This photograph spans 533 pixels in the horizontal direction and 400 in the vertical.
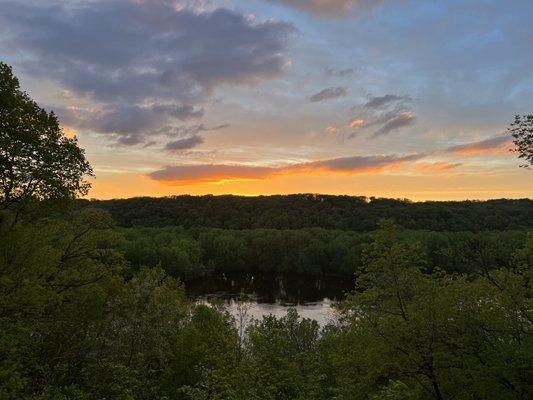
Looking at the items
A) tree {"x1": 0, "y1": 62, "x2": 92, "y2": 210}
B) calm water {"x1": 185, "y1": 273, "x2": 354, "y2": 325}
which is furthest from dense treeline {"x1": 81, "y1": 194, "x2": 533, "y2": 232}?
tree {"x1": 0, "y1": 62, "x2": 92, "y2": 210}

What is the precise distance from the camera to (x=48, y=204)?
21859 millimetres

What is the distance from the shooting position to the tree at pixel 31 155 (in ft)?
62.4

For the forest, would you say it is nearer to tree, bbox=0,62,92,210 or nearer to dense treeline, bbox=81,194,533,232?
tree, bbox=0,62,92,210

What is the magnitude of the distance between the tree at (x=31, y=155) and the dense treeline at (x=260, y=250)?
88.6 meters

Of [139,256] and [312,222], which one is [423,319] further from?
[312,222]

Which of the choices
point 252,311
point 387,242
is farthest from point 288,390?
point 252,311

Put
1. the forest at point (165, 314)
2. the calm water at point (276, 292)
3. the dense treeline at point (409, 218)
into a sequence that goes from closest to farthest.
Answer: the forest at point (165, 314), the calm water at point (276, 292), the dense treeline at point (409, 218)

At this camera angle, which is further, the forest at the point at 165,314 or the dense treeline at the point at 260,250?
the dense treeline at the point at 260,250

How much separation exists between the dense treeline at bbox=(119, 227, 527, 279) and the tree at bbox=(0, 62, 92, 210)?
291 feet

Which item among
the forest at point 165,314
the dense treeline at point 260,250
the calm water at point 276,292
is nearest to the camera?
the forest at point 165,314

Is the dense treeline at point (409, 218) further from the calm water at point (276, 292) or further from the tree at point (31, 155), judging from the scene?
the tree at point (31, 155)

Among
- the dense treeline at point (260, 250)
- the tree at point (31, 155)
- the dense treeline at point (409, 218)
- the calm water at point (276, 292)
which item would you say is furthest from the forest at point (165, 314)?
the dense treeline at point (409, 218)

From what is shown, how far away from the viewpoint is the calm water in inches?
3164

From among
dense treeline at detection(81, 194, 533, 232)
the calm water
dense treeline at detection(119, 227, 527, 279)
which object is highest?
dense treeline at detection(81, 194, 533, 232)
